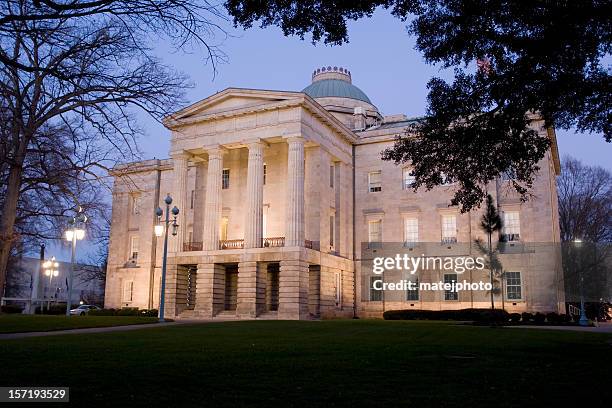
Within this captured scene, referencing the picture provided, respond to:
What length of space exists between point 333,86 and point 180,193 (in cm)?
2463

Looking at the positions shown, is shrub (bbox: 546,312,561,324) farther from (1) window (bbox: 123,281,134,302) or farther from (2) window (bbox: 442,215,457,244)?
(1) window (bbox: 123,281,134,302)

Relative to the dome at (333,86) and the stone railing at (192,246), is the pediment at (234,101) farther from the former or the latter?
the dome at (333,86)

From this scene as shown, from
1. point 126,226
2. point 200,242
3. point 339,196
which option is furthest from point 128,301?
point 339,196

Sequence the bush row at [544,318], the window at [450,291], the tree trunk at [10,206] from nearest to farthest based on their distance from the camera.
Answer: the tree trunk at [10,206] → the bush row at [544,318] → the window at [450,291]

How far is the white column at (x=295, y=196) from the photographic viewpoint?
4266 centimetres

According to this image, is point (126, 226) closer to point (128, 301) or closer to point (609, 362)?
point (128, 301)

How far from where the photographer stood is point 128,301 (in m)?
57.7

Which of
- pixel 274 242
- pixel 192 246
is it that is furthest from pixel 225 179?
pixel 274 242

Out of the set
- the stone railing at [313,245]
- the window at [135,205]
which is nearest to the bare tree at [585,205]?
the stone railing at [313,245]

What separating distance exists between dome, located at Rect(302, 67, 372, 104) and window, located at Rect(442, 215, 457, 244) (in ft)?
68.0

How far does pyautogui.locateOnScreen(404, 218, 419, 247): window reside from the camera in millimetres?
49531

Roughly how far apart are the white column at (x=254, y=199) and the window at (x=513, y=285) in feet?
63.7

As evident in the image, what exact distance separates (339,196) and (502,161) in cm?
3284

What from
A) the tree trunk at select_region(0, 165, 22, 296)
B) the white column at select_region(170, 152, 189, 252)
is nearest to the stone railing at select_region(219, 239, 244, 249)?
the white column at select_region(170, 152, 189, 252)
